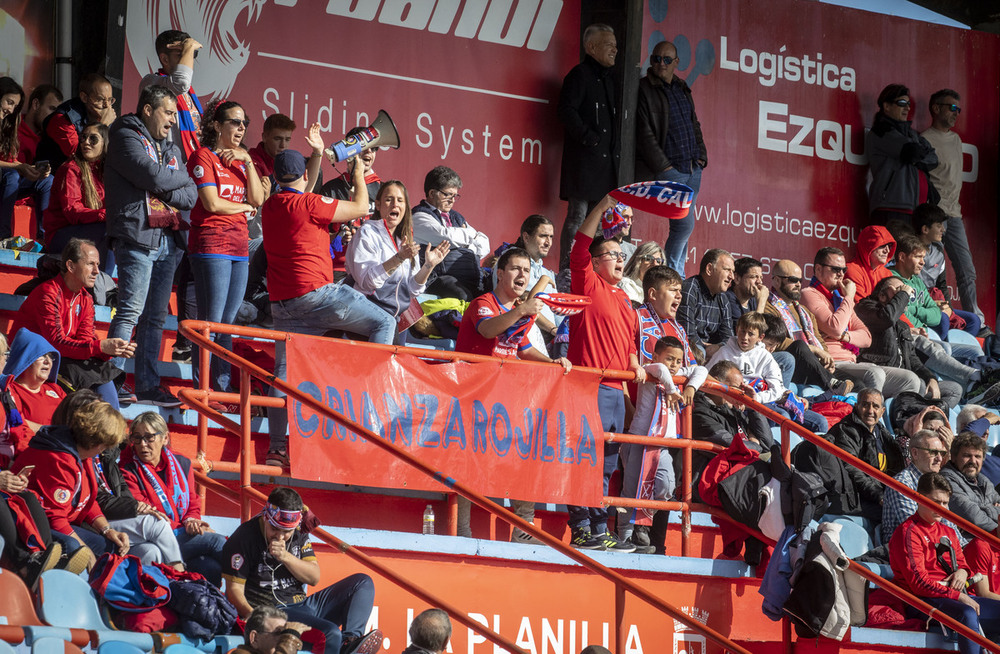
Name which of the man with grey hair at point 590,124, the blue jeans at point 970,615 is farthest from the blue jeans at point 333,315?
the man with grey hair at point 590,124

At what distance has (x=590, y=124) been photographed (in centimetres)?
1277

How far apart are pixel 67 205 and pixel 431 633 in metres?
4.35

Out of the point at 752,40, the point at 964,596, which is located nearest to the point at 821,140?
the point at 752,40

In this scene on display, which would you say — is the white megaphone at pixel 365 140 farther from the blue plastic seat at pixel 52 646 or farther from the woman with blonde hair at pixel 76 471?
the blue plastic seat at pixel 52 646

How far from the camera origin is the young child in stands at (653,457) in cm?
843

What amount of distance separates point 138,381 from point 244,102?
4.33 metres

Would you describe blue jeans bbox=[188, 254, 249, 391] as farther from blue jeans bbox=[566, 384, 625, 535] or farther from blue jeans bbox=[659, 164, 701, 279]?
blue jeans bbox=[659, 164, 701, 279]

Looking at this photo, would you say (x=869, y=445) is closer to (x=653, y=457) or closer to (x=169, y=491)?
(x=653, y=457)

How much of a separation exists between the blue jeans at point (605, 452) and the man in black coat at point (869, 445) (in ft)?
5.56

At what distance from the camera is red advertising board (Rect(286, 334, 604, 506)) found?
7812 mm

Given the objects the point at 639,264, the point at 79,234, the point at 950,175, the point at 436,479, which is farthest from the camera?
the point at 950,175

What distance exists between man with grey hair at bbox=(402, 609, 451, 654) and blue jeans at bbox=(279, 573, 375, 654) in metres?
0.39

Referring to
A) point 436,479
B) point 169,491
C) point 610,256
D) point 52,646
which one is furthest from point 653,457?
point 52,646

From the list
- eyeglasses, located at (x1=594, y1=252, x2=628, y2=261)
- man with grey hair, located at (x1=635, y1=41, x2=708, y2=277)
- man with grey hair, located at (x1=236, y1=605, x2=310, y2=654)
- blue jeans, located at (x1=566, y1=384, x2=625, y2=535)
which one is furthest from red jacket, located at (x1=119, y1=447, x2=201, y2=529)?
man with grey hair, located at (x1=635, y1=41, x2=708, y2=277)
